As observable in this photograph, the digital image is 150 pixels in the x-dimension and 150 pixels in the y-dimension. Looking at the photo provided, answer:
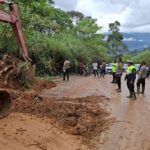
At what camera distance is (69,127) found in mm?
13125

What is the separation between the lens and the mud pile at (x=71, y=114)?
13.0 metres

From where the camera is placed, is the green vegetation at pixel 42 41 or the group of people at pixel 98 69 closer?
the green vegetation at pixel 42 41

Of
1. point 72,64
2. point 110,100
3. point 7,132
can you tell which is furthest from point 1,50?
point 7,132

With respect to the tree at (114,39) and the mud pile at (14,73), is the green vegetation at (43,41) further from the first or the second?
the tree at (114,39)

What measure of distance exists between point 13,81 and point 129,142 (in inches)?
455

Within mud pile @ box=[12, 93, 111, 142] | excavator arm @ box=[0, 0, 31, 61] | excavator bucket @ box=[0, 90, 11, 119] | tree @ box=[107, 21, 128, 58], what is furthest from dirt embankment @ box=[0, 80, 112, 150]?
tree @ box=[107, 21, 128, 58]

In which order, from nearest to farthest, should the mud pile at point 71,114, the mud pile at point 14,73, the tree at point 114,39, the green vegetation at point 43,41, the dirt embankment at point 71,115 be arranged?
the dirt embankment at point 71,115
the mud pile at point 71,114
the mud pile at point 14,73
the green vegetation at point 43,41
the tree at point 114,39

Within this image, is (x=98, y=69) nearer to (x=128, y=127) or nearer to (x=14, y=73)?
(x=14, y=73)

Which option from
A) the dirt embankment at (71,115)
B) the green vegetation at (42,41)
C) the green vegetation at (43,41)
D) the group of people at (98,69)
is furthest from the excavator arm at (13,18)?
the group of people at (98,69)

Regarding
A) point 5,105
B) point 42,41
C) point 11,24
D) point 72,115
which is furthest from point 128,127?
point 42,41

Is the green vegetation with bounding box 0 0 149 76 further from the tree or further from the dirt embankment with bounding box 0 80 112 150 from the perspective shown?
the tree

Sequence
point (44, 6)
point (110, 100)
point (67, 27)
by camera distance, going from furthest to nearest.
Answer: point (67, 27) < point (44, 6) < point (110, 100)

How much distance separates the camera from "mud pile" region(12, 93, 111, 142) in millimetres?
12953

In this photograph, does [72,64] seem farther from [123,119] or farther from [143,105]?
[123,119]
